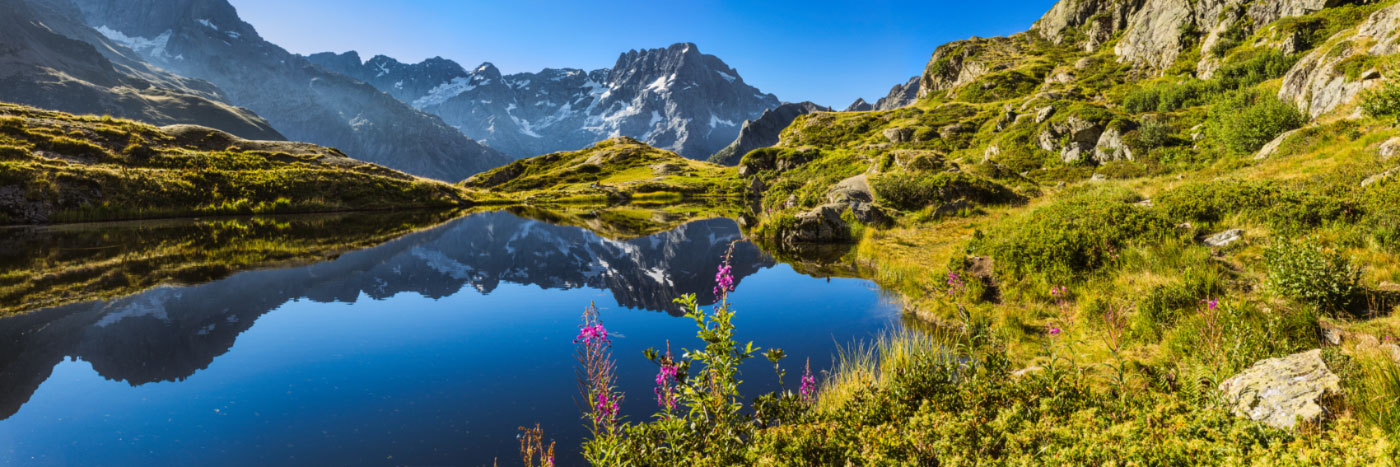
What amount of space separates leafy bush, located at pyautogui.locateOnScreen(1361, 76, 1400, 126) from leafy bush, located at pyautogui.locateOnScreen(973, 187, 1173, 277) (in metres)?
7.82

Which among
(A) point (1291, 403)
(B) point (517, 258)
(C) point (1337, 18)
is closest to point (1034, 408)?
(A) point (1291, 403)

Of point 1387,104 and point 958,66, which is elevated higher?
point 958,66

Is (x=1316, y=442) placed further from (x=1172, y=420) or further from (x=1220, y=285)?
(x=1220, y=285)

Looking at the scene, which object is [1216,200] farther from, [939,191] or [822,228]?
[939,191]

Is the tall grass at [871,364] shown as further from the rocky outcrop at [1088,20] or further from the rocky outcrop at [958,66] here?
the rocky outcrop at [1088,20]

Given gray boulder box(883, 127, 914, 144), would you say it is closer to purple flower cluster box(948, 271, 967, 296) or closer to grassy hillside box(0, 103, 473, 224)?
purple flower cluster box(948, 271, 967, 296)

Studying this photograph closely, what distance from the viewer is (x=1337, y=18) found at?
46.5 m

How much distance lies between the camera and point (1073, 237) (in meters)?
13.0

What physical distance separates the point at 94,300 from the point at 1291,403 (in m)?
26.1

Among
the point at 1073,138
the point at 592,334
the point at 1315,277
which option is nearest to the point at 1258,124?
the point at 1073,138

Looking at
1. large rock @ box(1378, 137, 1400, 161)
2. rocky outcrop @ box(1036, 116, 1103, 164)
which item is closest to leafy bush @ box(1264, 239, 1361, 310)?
large rock @ box(1378, 137, 1400, 161)

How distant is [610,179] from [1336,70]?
379ft

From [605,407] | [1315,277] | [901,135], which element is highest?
[901,135]

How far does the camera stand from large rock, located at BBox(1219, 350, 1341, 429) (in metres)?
4.68
